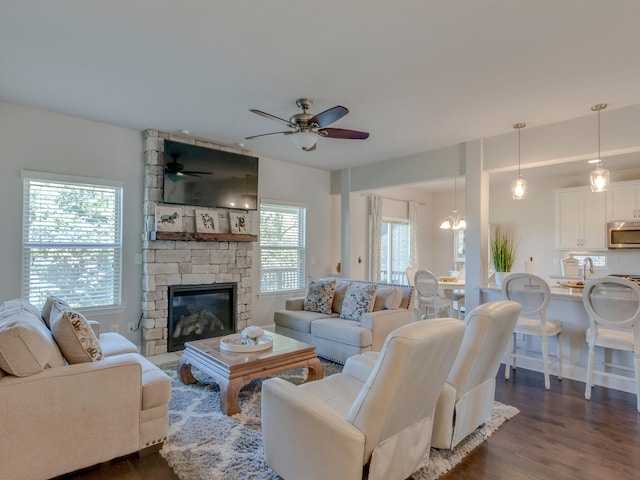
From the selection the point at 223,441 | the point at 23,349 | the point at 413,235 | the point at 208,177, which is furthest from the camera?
the point at 413,235

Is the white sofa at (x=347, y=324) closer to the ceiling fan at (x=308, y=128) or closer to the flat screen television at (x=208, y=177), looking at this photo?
the flat screen television at (x=208, y=177)

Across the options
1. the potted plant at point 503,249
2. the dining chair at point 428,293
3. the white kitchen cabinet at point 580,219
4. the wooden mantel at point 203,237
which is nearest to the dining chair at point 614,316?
the dining chair at point 428,293

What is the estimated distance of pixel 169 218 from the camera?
15.5 feet

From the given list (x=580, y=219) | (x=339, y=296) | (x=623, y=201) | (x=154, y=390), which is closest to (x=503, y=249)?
(x=580, y=219)

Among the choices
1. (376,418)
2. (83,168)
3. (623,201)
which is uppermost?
(83,168)

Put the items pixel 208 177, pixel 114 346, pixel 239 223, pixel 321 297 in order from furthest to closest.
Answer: pixel 239 223
pixel 208 177
pixel 321 297
pixel 114 346

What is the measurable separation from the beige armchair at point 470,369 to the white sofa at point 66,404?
1805mm

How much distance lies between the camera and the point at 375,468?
1707 mm

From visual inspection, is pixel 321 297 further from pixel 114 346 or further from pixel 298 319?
pixel 114 346

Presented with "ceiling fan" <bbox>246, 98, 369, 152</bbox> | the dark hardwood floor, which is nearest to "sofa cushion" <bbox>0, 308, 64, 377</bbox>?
the dark hardwood floor

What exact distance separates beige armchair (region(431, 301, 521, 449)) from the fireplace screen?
363 cm

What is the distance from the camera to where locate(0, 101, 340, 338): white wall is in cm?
381

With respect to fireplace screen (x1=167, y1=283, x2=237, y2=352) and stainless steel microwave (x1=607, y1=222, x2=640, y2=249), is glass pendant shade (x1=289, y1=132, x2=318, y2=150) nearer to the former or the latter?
fireplace screen (x1=167, y1=283, x2=237, y2=352)

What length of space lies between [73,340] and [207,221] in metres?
3.00
